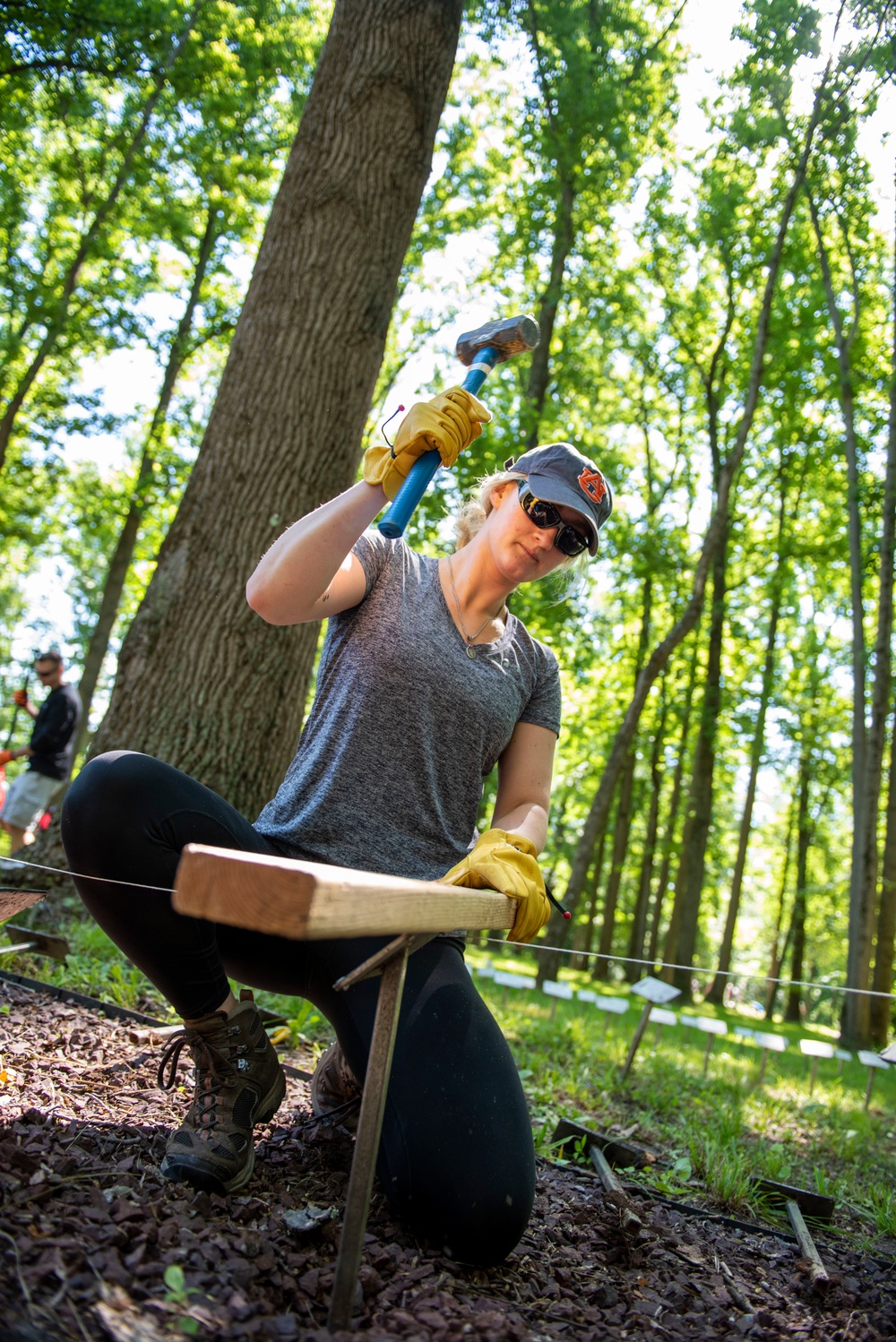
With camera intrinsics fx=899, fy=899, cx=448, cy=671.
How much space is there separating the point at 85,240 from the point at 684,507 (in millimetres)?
9765

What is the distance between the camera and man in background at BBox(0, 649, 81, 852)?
733cm

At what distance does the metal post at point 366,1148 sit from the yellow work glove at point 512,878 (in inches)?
14.3

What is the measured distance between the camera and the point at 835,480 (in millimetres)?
12383

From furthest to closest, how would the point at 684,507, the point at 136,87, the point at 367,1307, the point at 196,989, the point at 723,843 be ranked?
the point at 723,843, the point at 684,507, the point at 136,87, the point at 196,989, the point at 367,1307

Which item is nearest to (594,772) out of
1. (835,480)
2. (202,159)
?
(835,480)

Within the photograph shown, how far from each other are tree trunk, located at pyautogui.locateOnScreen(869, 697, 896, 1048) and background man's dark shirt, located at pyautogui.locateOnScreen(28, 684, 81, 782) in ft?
25.8

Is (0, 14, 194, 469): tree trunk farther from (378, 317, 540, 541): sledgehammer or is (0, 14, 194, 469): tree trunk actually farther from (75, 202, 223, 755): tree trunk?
(378, 317, 540, 541): sledgehammer

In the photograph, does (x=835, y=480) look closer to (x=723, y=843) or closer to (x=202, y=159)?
(x=202, y=159)

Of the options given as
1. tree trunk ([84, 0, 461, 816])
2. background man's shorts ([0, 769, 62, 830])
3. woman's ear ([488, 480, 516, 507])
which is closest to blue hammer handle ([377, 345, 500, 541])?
woman's ear ([488, 480, 516, 507])

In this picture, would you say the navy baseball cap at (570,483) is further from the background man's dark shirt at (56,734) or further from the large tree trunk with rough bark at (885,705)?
the large tree trunk with rough bark at (885,705)

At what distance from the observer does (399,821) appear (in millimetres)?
A: 2105

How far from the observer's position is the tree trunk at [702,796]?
12.4 meters

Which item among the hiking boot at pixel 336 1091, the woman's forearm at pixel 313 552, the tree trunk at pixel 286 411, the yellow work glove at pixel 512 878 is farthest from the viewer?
the tree trunk at pixel 286 411

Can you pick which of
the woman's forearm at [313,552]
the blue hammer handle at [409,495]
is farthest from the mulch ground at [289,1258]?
the blue hammer handle at [409,495]
